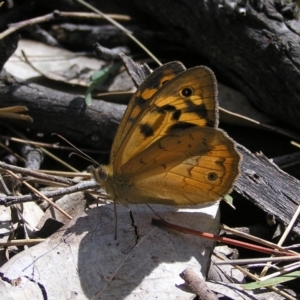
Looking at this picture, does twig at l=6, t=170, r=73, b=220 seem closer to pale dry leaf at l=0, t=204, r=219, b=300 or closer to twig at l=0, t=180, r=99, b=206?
twig at l=0, t=180, r=99, b=206

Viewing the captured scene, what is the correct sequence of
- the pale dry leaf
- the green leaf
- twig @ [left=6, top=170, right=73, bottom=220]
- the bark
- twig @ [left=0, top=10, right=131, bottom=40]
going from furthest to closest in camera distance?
twig @ [left=0, top=10, right=131, bottom=40] → the bark → twig @ [left=6, top=170, right=73, bottom=220] → the green leaf → the pale dry leaf

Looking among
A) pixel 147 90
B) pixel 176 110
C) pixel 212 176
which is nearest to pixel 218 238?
pixel 212 176

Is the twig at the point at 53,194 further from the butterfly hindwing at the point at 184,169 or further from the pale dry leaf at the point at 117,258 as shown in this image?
the butterfly hindwing at the point at 184,169

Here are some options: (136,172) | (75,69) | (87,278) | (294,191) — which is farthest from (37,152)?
(294,191)

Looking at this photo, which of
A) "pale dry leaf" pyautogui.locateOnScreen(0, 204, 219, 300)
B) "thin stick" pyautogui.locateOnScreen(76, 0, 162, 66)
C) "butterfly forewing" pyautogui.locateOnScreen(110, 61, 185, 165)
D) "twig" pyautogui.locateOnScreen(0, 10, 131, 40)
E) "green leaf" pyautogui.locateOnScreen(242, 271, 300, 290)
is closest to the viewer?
"pale dry leaf" pyautogui.locateOnScreen(0, 204, 219, 300)

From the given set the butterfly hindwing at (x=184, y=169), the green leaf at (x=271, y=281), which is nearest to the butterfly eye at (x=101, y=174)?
the butterfly hindwing at (x=184, y=169)

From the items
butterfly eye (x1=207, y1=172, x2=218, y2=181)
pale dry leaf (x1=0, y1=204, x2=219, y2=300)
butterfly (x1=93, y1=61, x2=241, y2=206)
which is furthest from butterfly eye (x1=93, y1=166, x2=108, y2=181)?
butterfly eye (x1=207, y1=172, x2=218, y2=181)

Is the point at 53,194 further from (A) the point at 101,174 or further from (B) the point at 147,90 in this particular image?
(B) the point at 147,90
